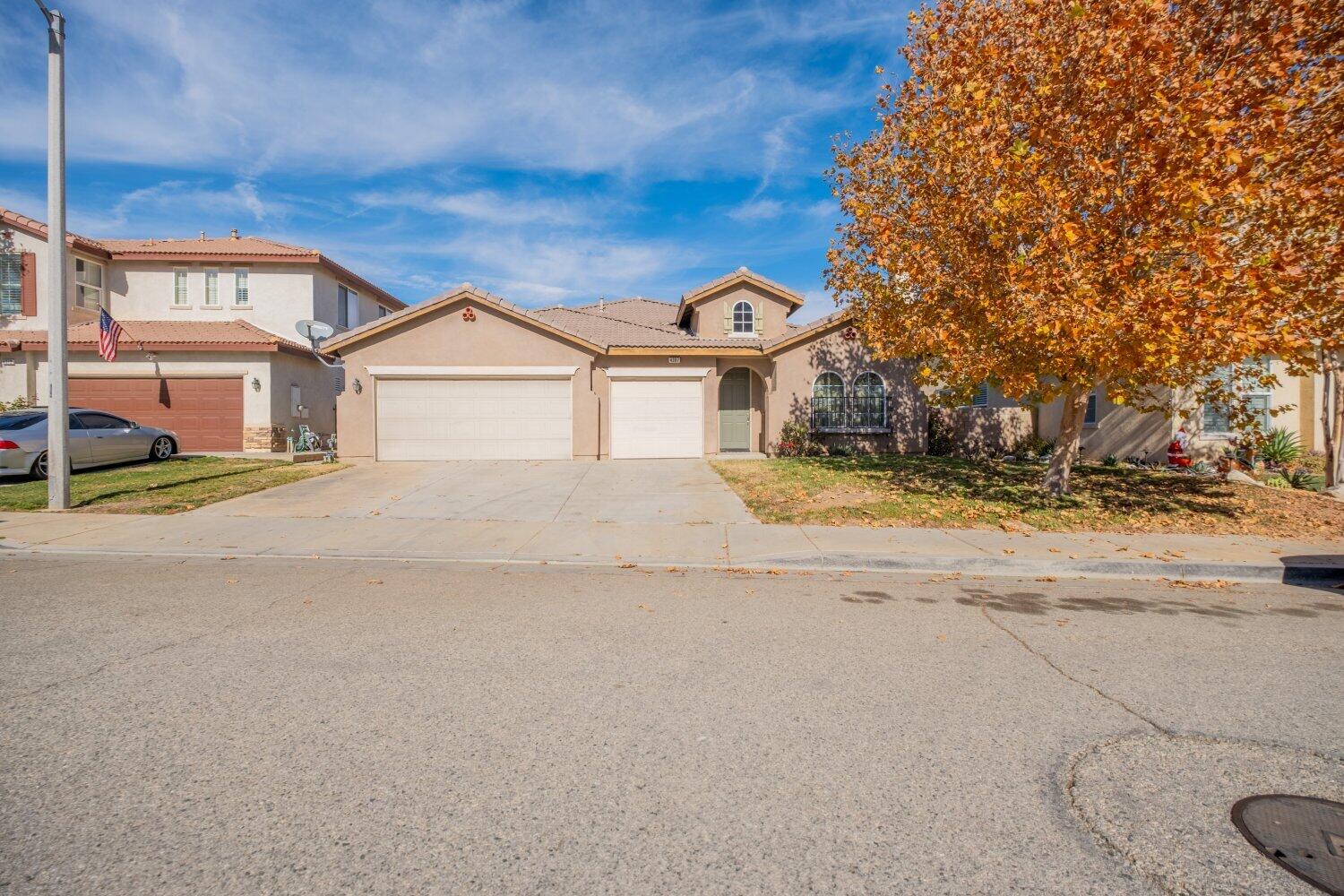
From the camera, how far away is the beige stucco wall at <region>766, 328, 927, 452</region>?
18.0m

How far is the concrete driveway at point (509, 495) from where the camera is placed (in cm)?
962

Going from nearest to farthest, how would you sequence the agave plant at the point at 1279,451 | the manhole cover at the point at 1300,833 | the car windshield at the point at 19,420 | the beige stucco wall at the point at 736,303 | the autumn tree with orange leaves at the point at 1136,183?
the manhole cover at the point at 1300,833, the autumn tree with orange leaves at the point at 1136,183, the car windshield at the point at 19,420, the agave plant at the point at 1279,451, the beige stucco wall at the point at 736,303

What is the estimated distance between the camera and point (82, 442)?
524 inches

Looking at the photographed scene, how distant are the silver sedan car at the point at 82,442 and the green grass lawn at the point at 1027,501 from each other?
1311 cm

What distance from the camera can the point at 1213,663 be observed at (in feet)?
13.7

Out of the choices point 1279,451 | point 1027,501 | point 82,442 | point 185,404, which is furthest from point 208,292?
point 1279,451

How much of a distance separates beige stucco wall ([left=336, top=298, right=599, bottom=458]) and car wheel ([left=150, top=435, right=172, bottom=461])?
391cm

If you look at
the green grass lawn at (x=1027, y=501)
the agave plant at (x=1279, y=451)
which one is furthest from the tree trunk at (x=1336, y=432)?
the agave plant at (x=1279, y=451)

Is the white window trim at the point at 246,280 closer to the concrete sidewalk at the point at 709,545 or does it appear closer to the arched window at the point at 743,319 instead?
the concrete sidewalk at the point at 709,545

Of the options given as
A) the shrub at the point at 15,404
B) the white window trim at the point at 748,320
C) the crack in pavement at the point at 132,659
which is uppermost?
the white window trim at the point at 748,320

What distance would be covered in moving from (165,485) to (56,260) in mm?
4031

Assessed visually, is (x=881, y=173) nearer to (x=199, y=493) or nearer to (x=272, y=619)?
(x=272, y=619)

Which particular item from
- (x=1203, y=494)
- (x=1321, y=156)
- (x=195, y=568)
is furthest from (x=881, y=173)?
(x=195, y=568)

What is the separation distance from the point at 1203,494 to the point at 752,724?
11.6 meters
